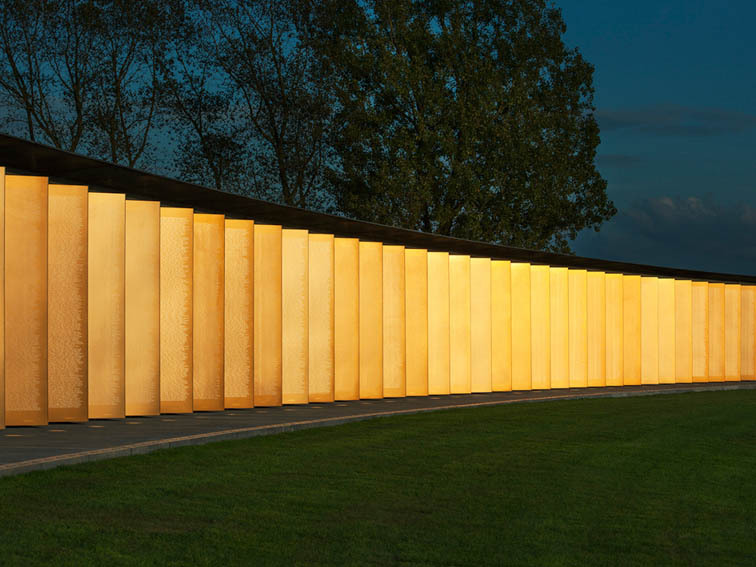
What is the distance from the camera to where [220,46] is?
1309 inches

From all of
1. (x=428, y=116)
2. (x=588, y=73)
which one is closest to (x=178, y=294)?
(x=428, y=116)

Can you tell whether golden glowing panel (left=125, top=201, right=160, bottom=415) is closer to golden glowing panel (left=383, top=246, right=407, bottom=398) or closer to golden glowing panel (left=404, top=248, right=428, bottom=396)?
golden glowing panel (left=383, top=246, right=407, bottom=398)

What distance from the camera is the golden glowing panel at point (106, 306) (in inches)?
543

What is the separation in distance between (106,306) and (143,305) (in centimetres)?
73

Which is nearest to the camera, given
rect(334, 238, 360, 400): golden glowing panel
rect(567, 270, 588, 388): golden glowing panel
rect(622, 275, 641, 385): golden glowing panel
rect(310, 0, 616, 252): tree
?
rect(334, 238, 360, 400): golden glowing panel

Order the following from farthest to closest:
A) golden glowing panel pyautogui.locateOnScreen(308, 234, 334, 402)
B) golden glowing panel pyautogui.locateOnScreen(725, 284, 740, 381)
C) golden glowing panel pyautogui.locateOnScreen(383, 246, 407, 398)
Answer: golden glowing panel pyautogui.locateOnScreen(725, 284, 740, 381)
golden glowing panel pyautogui.locateOnScreen(383, 246, 407, 398)
golden glowing panel pyautogui.locateOnScreen(308, 234, 334, 402)

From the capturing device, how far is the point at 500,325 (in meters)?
22.2

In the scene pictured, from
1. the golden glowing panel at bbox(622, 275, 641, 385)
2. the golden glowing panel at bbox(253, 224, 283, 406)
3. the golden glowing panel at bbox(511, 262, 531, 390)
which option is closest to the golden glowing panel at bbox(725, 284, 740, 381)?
the golden glowing panel at bbox(622, 275, 641, 385)

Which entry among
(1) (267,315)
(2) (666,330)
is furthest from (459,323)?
(2) (666,330)

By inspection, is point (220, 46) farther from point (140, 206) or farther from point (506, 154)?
point (140, 206)

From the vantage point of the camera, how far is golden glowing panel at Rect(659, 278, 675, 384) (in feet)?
85.5

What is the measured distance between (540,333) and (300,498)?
16.1m

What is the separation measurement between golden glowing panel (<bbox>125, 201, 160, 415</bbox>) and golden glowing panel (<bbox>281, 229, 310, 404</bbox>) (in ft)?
10.3

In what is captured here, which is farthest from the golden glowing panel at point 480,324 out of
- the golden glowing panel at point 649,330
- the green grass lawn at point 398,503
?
the green grass lawn at point 398,503
